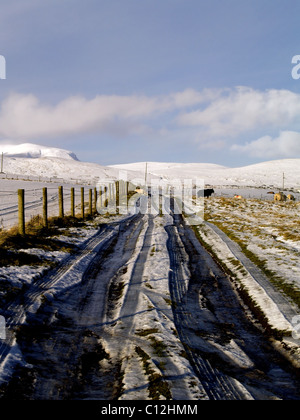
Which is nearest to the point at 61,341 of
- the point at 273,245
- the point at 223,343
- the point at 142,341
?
the point at 142,341

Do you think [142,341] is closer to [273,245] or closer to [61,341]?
[61,341]

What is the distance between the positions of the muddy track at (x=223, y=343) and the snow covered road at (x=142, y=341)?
0.07 feet

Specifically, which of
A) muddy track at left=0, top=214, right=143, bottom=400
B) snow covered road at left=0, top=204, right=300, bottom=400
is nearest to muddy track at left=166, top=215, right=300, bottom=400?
snow covered road at left=0, top=204, right=300, bottom=400

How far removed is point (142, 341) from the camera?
6848 mm

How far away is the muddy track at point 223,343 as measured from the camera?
5.50 metres

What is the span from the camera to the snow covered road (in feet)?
17.3

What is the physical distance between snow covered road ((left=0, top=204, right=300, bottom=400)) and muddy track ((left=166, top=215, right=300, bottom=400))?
0.02m

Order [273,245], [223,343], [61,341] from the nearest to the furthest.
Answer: [61,341] → [223,343] → [273,245]

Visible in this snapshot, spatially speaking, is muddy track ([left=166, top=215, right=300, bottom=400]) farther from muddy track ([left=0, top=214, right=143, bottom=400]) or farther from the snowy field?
the snowy field

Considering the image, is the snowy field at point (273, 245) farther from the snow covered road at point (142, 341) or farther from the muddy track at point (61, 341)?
the muddy track at point (61, 341)

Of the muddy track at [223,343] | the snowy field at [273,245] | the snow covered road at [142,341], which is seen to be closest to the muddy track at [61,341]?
the snow covered road at [142,341]

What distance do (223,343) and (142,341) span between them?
185 cm
